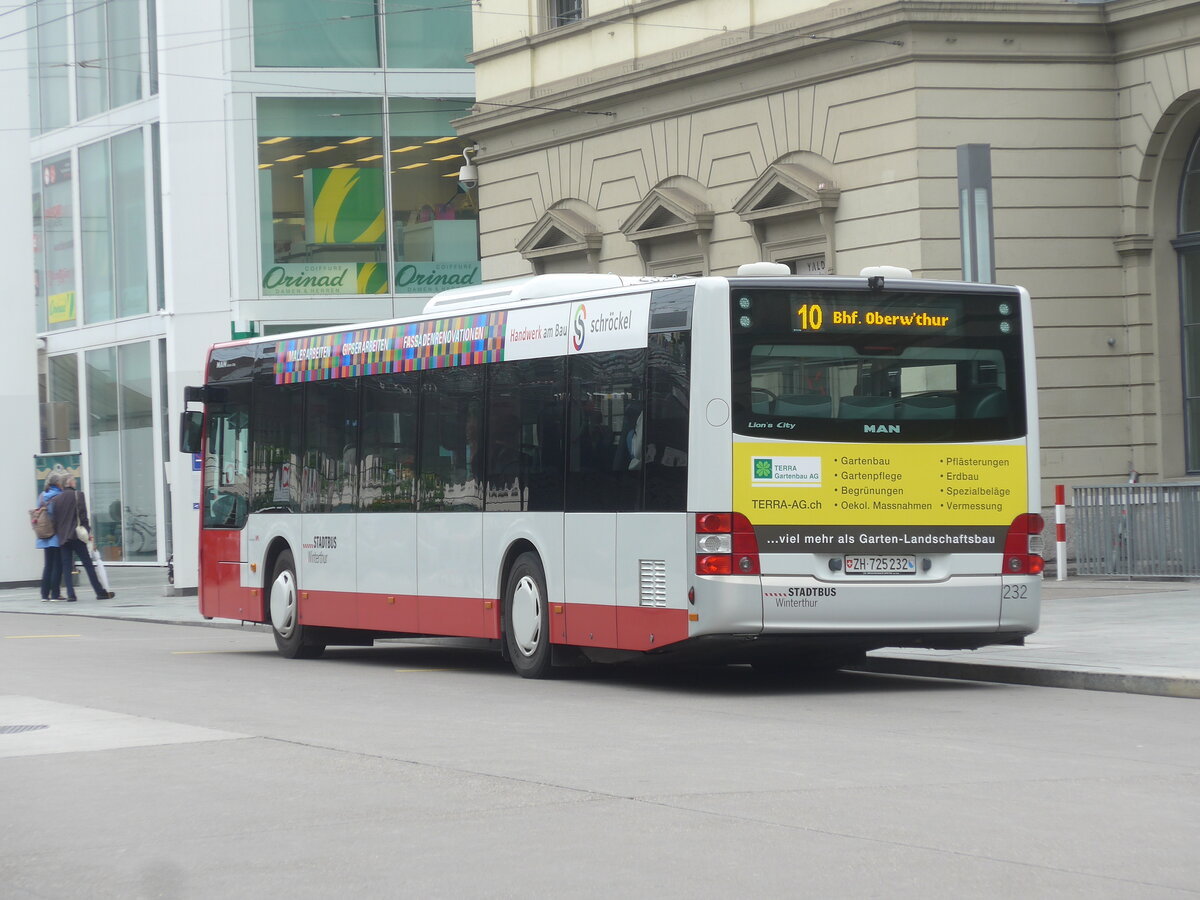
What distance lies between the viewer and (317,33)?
32.8 metres

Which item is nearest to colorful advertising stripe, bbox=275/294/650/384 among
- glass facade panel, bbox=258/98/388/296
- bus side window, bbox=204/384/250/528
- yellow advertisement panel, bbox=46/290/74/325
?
bus side window, bbox=204/384/250/528

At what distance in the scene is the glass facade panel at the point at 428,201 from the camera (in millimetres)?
33281

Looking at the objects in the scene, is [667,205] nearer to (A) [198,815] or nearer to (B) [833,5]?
(B) [833,5]

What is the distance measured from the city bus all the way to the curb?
1.02ft

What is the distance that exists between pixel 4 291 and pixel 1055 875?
91.1 feet

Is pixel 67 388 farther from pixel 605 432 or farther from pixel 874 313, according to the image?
pixel 874 313

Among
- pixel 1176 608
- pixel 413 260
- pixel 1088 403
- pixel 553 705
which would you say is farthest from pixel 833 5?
pixel 553 705

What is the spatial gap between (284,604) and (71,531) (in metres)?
11.2

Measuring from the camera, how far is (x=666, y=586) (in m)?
12.9

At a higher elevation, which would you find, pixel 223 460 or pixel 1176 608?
A: pixel 223 460

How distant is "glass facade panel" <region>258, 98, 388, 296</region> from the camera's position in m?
32.7

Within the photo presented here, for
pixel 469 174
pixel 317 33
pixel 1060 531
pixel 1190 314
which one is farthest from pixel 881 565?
pixel 317 33

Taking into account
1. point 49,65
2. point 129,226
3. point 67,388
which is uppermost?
point 49,65

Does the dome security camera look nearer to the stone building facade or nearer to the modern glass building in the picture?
the modern glass building
